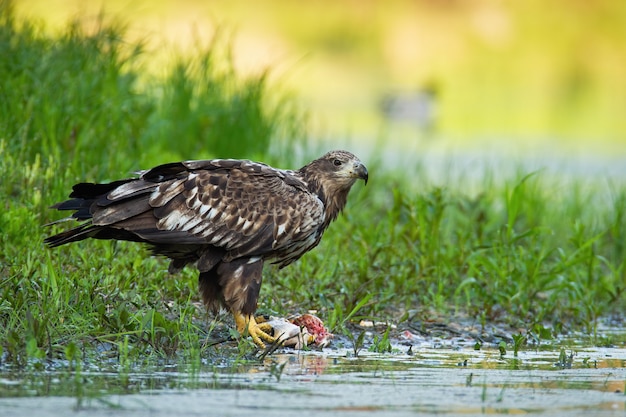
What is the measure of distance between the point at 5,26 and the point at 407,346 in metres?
4.26

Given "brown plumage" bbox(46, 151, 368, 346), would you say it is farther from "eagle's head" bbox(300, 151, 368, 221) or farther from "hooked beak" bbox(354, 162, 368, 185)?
"hooked beak" bbox(354, 162, 368, 185)

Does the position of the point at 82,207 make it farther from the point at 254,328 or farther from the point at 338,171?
the point at 338,171

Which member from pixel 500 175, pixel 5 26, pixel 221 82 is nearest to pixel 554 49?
pixel 500 175

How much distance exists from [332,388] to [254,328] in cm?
137

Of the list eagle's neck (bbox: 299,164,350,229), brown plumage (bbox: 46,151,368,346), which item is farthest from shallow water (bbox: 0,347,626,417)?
eagle's neck (bbox: 299,164,350,229)

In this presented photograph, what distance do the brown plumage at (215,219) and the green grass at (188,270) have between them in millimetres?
239

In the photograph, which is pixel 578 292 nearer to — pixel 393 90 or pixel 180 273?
pixel 180 273

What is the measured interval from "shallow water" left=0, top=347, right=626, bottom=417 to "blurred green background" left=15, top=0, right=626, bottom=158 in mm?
10623

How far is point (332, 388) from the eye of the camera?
5.01m

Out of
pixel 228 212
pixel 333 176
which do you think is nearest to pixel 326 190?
pixel 333 176

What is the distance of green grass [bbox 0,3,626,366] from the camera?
5.91 meters

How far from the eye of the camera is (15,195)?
760 centimetres

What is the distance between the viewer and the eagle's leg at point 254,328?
244 inches

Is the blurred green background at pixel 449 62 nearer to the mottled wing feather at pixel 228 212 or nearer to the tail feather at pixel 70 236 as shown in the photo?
the mottled wing feather at pixel 228 212
